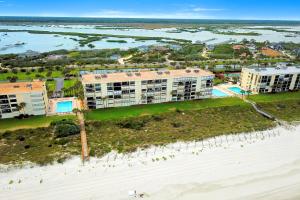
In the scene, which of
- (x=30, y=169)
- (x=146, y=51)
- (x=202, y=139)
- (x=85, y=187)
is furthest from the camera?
(x=146, y=51)

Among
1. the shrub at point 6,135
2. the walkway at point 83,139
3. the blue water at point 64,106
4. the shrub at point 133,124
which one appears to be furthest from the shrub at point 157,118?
the shrub at point 6,135

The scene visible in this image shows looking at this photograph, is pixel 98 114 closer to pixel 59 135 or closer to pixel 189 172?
pixel 59 135

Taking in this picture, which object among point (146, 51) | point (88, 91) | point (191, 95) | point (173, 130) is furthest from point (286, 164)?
point (146, 51)

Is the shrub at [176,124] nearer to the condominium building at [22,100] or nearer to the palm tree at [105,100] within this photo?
the palm tree at [105,100]

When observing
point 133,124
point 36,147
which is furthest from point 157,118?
point 36,147

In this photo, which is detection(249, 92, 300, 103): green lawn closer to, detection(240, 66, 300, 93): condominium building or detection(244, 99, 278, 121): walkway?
detection(240, 66, 300, 93): condominium building

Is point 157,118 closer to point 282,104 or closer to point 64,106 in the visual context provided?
point 64,106

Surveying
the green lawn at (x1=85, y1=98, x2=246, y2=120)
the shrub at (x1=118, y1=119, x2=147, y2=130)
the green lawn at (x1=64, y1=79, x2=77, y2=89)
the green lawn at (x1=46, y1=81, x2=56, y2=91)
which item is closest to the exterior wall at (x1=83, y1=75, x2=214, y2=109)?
the green lawn at (x1=85, y1=98, x2=246, y2=120)
